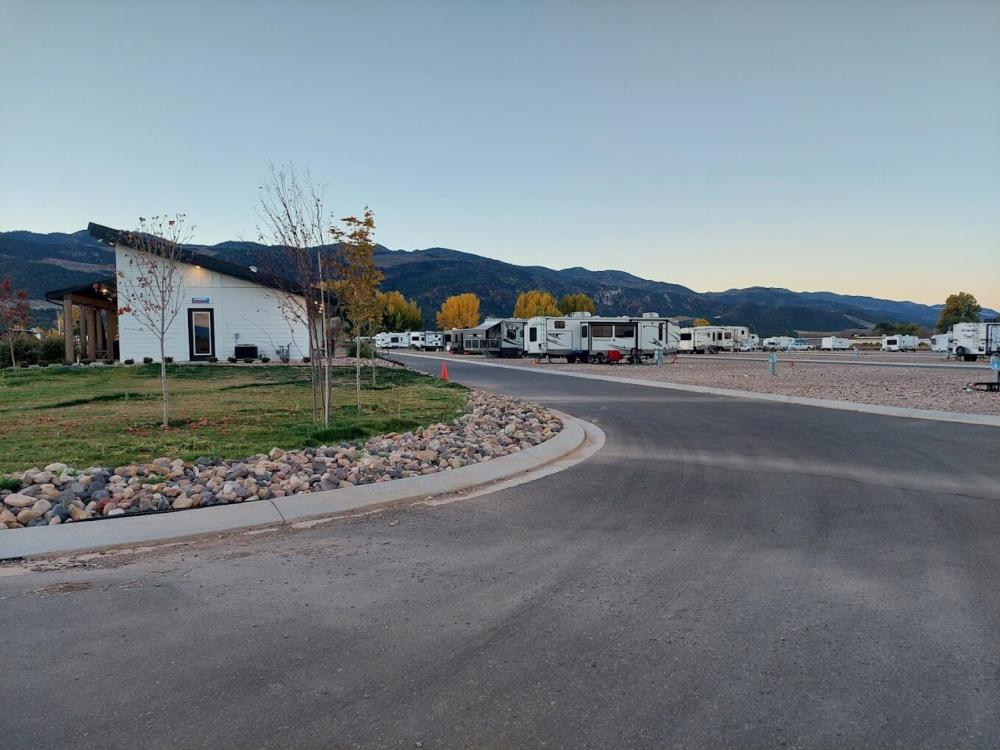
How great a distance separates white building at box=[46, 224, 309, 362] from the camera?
30312 millimetres

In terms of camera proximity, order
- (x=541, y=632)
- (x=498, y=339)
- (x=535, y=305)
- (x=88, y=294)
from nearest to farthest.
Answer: (x=541, y=632) < (x=88, y=294) < (x=498, y=339) < (x=535, y=305)

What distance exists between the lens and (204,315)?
3162cm

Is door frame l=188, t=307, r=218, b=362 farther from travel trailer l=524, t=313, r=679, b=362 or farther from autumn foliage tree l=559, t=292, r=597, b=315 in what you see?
autumn foliage tree l=559, t=292, r=597, b=315

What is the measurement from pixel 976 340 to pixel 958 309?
8211cm

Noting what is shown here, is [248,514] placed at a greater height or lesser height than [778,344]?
greater

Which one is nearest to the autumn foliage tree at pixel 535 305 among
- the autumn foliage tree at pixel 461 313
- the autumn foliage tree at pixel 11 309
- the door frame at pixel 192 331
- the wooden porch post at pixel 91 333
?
the autumn foliage tree at pixel 461 313

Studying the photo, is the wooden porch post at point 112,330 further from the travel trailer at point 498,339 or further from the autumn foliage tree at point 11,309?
the travel trailer at point 498,339

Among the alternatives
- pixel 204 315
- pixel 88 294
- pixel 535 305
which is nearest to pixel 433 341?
pixel 535 305

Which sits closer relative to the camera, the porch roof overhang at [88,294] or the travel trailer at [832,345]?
the porch roof overhang at [88,294]

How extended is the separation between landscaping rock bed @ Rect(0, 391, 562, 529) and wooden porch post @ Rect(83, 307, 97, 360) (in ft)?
96.2

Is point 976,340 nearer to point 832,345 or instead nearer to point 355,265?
point 832,345

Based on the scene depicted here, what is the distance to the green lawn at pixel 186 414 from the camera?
928 centimetres

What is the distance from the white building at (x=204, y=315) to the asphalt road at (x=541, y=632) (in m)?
26.2

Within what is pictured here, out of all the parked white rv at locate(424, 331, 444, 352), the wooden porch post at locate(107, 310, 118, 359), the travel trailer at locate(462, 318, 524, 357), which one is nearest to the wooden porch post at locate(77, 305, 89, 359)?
the wooden porch post at locate(107, 310, 118, 359)
